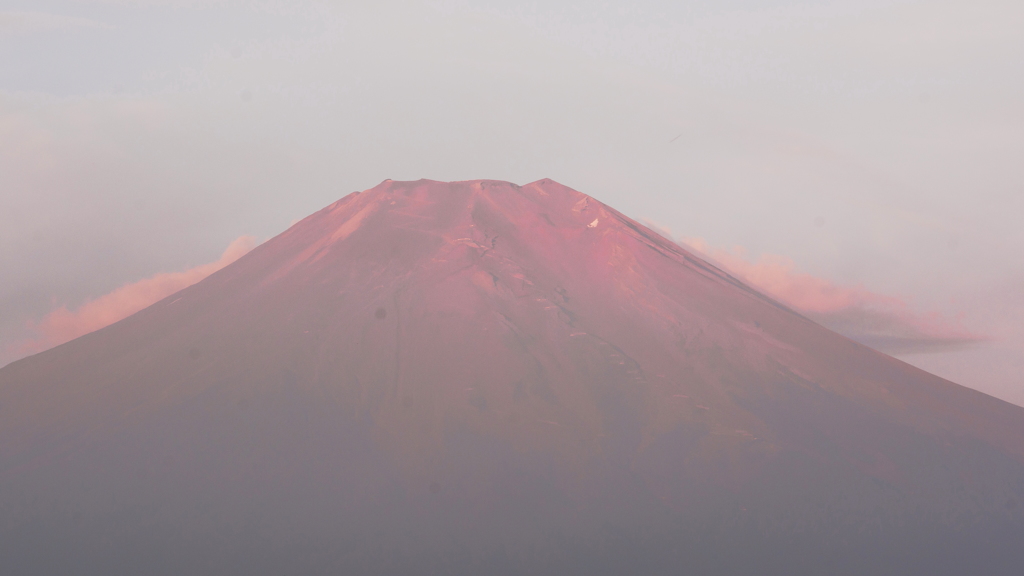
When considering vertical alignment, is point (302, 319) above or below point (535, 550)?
above

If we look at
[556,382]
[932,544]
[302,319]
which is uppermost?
[302,319]

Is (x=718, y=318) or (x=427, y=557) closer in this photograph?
(x=427, y=557)

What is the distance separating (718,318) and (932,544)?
1624 centimetres

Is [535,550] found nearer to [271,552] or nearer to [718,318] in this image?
[271,552]

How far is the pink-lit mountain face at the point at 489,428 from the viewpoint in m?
34.3

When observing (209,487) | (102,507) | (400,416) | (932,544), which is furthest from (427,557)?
(932,544)

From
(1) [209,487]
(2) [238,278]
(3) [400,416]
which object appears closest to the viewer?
(1) [209,487]

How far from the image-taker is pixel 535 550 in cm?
3412

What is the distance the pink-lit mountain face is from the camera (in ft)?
113

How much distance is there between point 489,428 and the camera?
38.8 m

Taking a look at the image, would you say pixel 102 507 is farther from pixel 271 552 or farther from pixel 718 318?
pixel 718 318

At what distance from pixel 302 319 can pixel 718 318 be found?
24.3 meters

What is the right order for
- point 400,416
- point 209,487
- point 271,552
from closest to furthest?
1. point 271,552
2. point 209,487
3. point 400,416

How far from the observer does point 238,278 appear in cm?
5109
